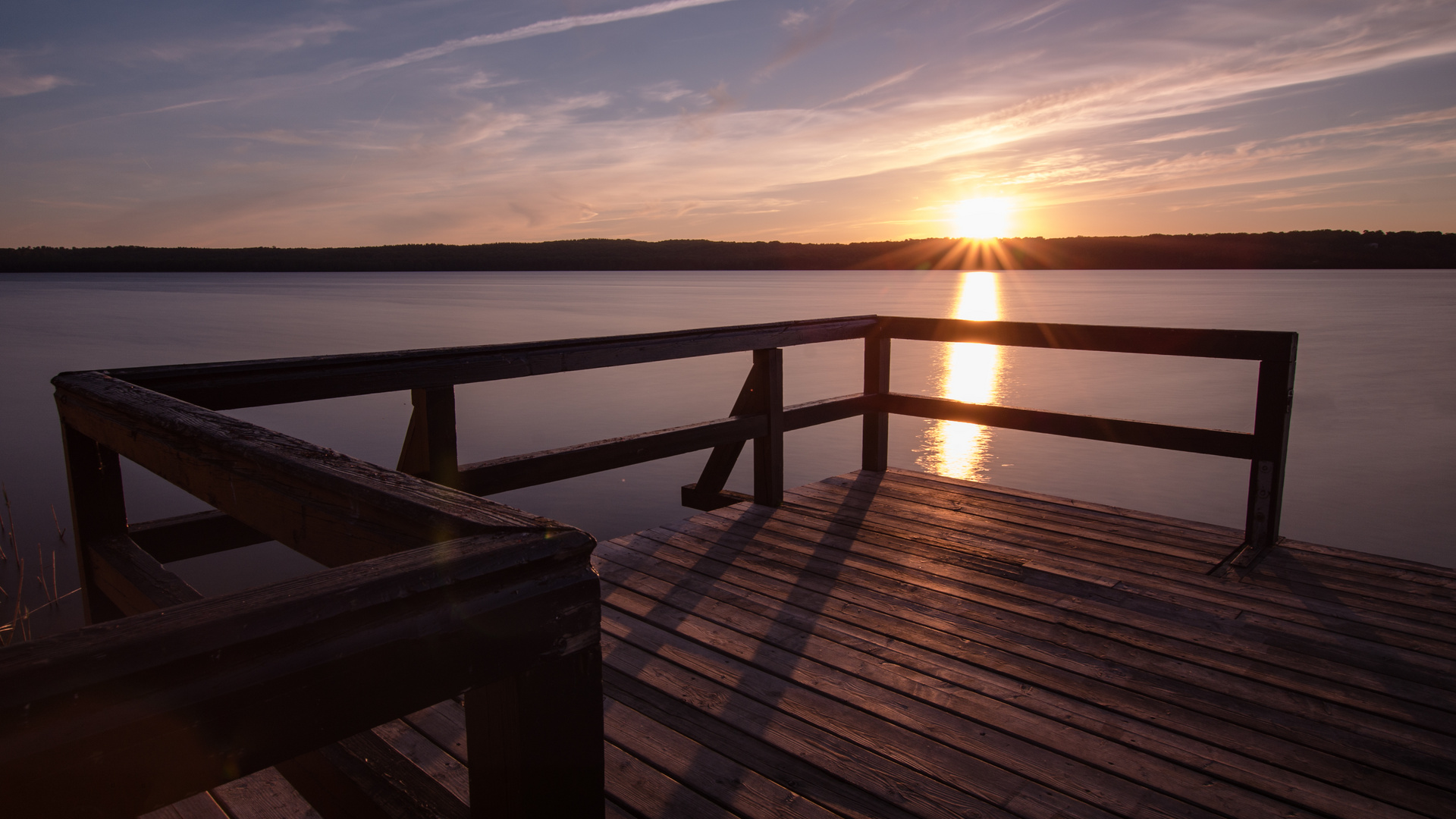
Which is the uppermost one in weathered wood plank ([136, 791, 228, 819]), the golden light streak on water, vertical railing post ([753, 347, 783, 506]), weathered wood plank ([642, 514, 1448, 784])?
vertical railing post ([753, 347, 783, 506])

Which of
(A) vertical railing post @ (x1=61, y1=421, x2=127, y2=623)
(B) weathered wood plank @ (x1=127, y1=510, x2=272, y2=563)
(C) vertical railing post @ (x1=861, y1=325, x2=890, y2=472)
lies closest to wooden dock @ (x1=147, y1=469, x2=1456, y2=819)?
(A) vertical railing post @ (x1=61, y1=421, x2=127, y2=623)

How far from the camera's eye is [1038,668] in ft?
9.31

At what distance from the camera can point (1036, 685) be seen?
2.71 metres

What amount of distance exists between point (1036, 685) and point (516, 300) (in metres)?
60.3

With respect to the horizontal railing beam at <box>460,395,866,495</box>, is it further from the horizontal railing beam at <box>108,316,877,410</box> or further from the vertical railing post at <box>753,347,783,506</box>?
the horizontal railing beam at <box>108,316,877,410</box>

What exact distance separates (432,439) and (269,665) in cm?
Answer: 236

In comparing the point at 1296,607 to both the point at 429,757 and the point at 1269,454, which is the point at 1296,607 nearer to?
the point at 1269,454

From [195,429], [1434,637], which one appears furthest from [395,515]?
[1434,637]

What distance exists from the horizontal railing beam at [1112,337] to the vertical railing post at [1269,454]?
0.08 metres

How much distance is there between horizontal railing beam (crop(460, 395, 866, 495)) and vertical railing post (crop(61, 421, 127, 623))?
1.10m

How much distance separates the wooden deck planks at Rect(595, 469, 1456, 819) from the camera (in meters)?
2.21

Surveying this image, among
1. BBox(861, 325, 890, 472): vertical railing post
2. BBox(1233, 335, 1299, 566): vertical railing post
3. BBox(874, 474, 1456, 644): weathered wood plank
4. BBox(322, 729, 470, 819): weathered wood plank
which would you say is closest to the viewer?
BBox(322, 729, 470, 819): weathered wood plank

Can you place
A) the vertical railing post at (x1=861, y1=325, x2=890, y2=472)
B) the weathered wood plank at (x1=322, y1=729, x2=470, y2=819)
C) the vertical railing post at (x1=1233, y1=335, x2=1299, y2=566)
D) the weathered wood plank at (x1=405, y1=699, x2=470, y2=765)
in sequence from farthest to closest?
the vertical railing post at (x1=861, y1=325, x2=890, y2=472) → the vertical railing post at (x1=1233, y1=335, x2=1299, y2=566) → the weathered wood plank at (x1=405, y1=699, x2=470, y2=765) → the weathered wood plank at (x1=322, y1=729, x2=470, y2=819)

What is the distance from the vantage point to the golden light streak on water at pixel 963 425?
13047 mm
